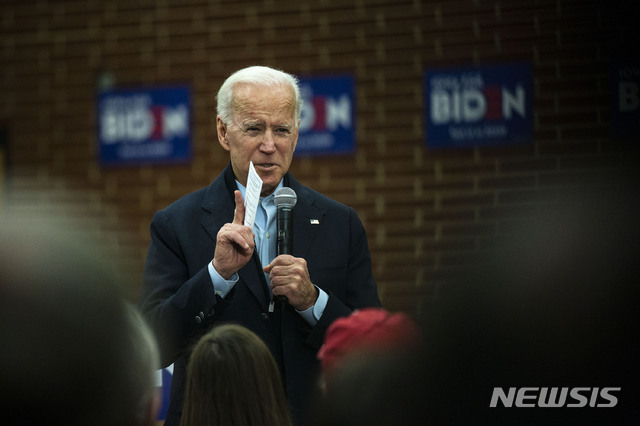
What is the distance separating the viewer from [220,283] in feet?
8.05

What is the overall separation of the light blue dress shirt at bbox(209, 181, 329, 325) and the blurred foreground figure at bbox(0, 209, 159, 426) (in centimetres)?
Result: 173

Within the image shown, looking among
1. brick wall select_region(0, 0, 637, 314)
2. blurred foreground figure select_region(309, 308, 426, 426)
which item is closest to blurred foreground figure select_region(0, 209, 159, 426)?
blurred foreground figure select_region(309, 308, 426, 426)

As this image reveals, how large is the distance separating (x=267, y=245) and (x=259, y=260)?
0.29 feet

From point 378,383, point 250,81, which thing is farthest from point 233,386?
point 250,81

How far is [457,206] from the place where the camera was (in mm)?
6316

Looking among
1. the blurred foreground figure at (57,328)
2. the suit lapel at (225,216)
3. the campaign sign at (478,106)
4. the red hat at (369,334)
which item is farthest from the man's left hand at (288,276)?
the campaign sign at (478,106)

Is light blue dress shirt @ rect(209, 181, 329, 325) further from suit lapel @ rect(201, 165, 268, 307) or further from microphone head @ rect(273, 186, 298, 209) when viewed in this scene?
microphone head @ rect(273, 186, 298, 209)

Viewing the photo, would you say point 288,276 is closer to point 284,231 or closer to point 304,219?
point 284,231

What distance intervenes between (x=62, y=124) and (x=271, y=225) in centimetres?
500

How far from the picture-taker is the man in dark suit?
2412 mm

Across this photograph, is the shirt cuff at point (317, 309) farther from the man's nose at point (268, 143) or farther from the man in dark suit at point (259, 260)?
the man's nose at point (268, 143)

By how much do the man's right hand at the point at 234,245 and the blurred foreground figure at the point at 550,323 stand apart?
1.60 metres

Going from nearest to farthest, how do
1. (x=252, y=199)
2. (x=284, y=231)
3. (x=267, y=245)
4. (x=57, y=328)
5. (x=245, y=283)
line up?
(x=57, y=328) < (x=252, y=199) < (x=284, y=231) < (x=245, y=283) < (x=267, y=245)

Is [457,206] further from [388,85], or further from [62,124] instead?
[62,124]
